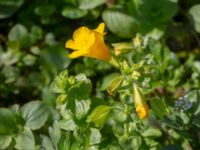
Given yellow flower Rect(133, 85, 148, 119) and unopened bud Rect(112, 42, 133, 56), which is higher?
unopened bud Rect(112, 42, 133, 56)

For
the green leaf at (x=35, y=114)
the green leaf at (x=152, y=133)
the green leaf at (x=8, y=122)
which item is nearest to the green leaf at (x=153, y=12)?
the green leaf at (x=152, y=133)

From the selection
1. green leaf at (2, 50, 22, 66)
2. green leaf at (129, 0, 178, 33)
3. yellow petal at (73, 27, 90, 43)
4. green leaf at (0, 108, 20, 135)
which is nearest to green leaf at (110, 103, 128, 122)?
yellow petal at (73, 27, 90, 43)

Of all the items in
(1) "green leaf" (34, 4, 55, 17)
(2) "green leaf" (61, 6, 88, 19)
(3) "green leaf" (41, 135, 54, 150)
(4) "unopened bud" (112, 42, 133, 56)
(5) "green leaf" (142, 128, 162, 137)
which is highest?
(4) "unopened bud" (112, 42, 133, 56)

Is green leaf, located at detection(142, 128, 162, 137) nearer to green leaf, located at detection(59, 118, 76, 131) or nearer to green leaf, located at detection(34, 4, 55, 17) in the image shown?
green leaf, located at detection(59, 118, 76, 131)

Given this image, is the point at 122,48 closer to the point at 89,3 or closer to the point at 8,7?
the point at 89,3

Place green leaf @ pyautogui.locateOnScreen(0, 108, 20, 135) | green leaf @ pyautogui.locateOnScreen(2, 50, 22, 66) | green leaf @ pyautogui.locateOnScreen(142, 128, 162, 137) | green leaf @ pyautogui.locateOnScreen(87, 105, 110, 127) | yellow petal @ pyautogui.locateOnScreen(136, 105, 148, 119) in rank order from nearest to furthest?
yellow petal @ pyautogui.locateOnScreen(136, 105, 148, 119) < green leaf @ pyautogui.locateOnScreen(87, 105, 110, 127) < green leaf @ pyautogui.locateOnScreen(0, 108, 20, 135) < green leaf @ pyautogui.locateOnScreen(142, 128, 162, 137) < green leaf @ pyautogui.locateOnScreen(2, 50, 22, 66)

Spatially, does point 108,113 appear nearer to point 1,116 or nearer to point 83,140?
point 83,140

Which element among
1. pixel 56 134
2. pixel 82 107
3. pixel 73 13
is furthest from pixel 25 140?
pixel 73 13
